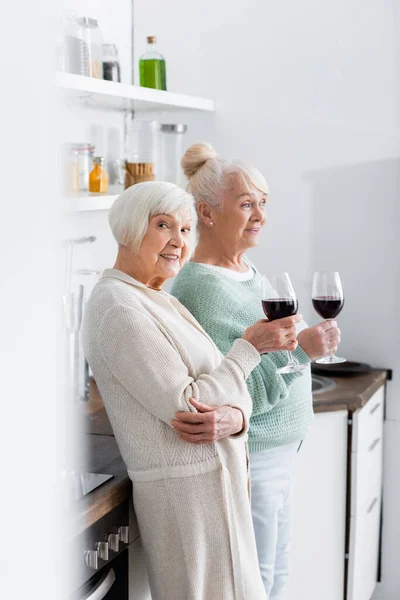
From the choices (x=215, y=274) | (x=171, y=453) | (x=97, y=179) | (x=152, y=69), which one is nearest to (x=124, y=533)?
(x=171, y=453)

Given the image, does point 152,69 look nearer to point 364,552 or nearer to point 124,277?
point 124,277

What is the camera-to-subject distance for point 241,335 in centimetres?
153

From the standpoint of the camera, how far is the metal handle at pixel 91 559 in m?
1.19

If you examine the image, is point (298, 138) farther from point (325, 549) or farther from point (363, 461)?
point (325, 549)

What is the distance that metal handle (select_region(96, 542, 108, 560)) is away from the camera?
1.23 metres

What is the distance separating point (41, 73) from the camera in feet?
0.71

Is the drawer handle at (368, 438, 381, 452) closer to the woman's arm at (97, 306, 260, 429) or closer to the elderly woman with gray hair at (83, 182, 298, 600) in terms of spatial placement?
the elderly woman with gray hair at (83, 182, 298, 600)

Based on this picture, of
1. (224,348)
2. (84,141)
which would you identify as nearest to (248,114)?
(84,141)

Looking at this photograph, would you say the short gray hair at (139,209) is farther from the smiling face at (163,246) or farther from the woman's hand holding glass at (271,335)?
the woman's hand holding glass at (271,335)

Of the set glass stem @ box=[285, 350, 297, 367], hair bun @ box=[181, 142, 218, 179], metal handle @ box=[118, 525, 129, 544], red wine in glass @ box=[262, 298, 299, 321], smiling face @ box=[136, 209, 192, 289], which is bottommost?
metal handle @ box=[118, 525, 129, 544]

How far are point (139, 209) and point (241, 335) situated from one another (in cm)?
39

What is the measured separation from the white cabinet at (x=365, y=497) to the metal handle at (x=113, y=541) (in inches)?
40.5

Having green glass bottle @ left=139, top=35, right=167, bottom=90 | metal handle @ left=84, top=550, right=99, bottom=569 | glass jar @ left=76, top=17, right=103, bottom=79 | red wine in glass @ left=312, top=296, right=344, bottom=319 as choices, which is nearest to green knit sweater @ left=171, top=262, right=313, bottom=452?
red wine in glass @ left=312, top=296, right=344, bottom=319

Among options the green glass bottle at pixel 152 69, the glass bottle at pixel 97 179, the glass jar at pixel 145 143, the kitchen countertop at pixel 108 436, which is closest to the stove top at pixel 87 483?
the kitchen countertop at pixel 108 436
